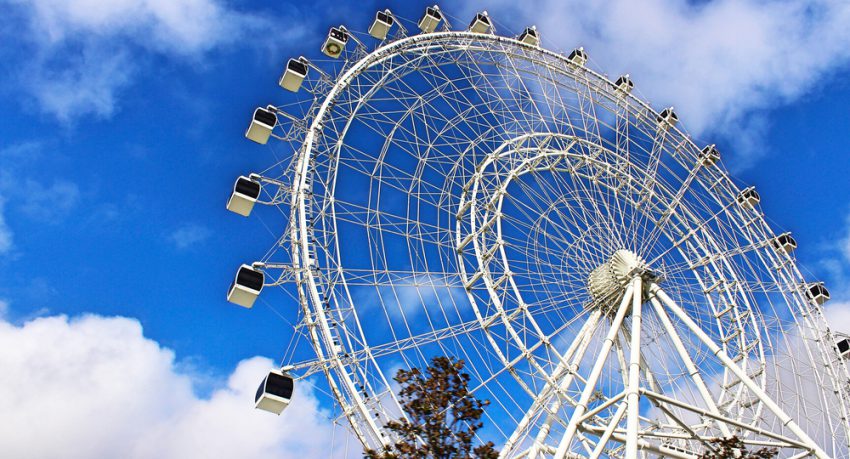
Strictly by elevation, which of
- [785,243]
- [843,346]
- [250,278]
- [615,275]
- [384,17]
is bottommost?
[250,278]

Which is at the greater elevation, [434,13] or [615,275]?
[434,13]

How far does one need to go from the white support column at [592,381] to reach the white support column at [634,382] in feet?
0.90

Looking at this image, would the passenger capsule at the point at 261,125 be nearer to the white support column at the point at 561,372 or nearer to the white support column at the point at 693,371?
the white support column at the point at 561,372

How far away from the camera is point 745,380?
1764 cm

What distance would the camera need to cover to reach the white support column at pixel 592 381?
15.4m

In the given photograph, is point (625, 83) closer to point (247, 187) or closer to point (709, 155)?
point (709, 155)

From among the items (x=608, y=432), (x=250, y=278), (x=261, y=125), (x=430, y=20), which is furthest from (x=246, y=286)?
(x=430, y=20)

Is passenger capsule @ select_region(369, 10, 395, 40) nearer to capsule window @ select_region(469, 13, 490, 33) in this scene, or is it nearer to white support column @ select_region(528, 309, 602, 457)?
capsule window @ select_region(469, 13, 490, 33)

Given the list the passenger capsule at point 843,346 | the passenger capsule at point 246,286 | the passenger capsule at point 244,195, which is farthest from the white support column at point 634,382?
the passenger capsule at point 843,346

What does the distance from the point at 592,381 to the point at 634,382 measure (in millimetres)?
1086

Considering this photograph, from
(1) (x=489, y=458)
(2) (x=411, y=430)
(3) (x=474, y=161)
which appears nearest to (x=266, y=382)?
(2) (x=411, y=430)

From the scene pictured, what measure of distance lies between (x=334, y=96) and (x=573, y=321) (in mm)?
10238

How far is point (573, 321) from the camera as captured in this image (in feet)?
66.7

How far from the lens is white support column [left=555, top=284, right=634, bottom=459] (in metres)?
15.4
